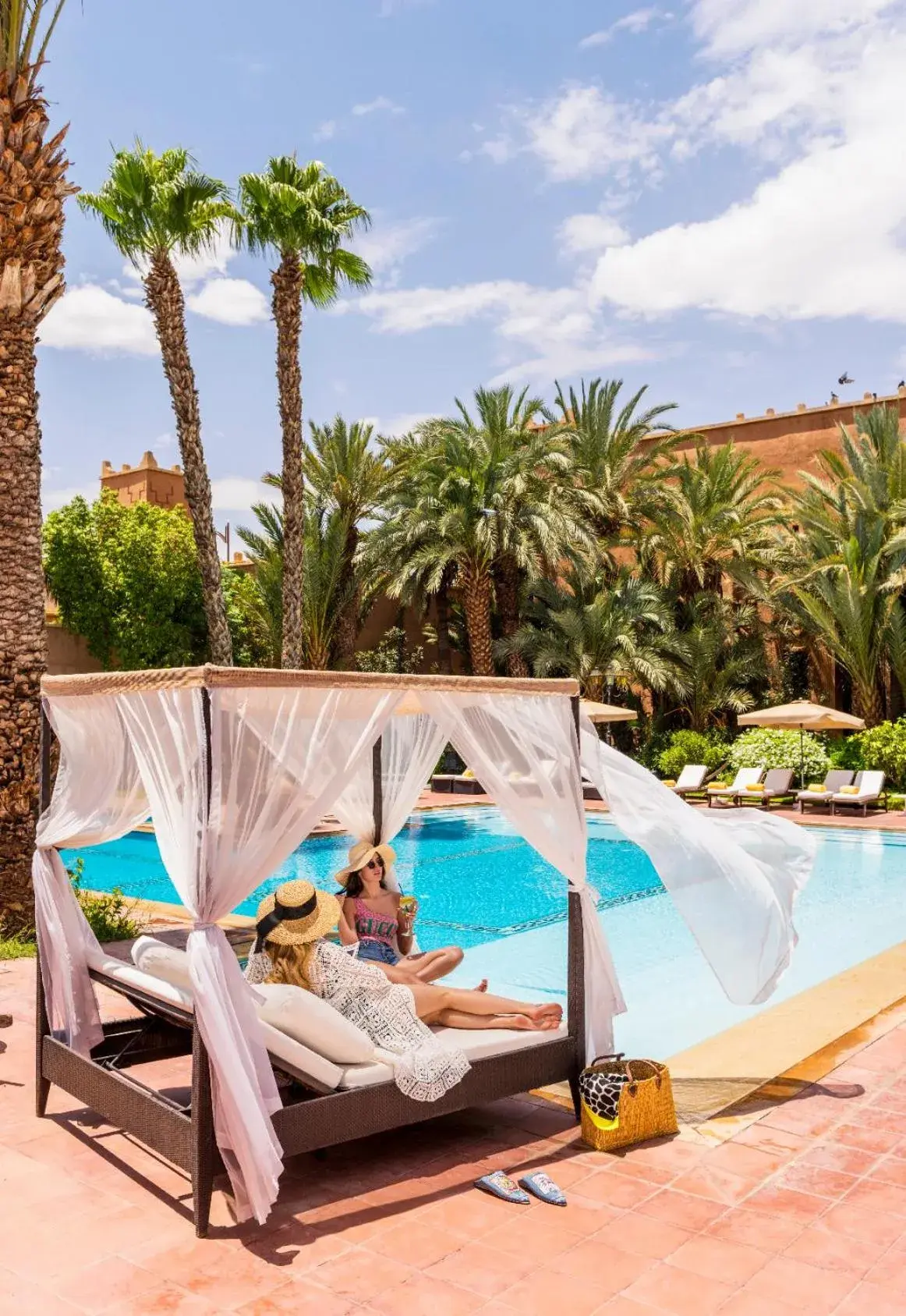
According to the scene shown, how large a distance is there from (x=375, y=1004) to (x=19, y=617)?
5.67m

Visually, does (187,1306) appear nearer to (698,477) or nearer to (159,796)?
(159,796)

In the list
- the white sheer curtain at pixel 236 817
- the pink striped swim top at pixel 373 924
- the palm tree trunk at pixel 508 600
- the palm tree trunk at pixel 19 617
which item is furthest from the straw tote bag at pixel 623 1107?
the palm tree trunk at pixel 508 600

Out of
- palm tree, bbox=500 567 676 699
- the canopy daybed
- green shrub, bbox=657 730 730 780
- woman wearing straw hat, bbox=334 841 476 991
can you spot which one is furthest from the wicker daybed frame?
palm tree, bbox=500 567 676 699

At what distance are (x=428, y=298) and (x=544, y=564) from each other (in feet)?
22.7

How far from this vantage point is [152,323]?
18.8 m

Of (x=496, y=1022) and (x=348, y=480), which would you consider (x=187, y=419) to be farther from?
(x=496, y=1022)

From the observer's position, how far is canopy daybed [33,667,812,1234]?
4172mm

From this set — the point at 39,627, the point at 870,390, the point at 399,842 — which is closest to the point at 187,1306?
the point at 39,627

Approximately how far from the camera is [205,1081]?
414cm

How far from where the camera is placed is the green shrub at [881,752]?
20.1 m

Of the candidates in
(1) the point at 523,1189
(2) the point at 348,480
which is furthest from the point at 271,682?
(2) the point at 348,480

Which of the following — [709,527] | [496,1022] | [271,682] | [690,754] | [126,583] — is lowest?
[690,754]

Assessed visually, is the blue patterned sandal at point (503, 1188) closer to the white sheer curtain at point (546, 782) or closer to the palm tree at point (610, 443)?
the white sheer curtain at point (546, 782)

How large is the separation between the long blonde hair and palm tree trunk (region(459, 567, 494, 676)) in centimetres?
2022
